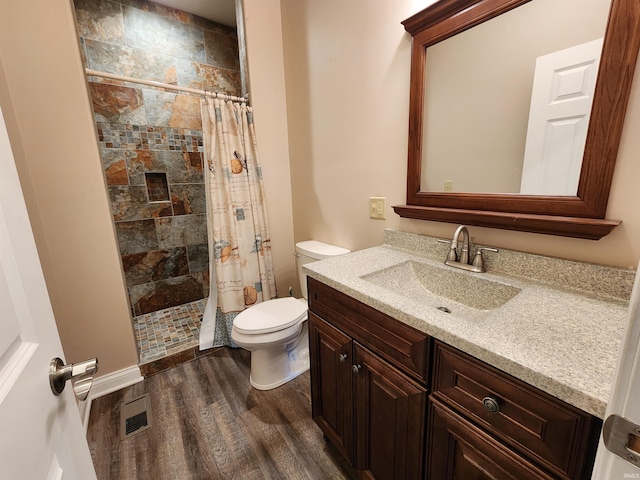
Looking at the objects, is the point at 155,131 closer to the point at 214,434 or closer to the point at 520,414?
the point at 214,434

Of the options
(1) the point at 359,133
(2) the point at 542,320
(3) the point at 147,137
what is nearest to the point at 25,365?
(2) the point at 542,320

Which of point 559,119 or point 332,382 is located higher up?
point 559,119

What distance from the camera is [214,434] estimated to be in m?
1.47

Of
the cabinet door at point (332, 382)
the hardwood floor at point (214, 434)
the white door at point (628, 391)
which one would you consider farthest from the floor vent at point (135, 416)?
the white door at point (628, 391)

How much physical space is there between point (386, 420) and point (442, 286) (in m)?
0.55

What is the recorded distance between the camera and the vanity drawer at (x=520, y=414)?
537 mm

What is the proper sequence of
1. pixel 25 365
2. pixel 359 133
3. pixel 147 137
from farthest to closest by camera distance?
pixel 147 137 < pixel 359 133 < pixel 25 365

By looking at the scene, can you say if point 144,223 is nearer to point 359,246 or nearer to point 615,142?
point 359,246

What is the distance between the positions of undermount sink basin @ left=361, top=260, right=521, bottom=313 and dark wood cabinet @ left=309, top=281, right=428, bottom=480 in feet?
0.92

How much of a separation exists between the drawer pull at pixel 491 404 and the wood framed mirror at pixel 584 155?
0.61 meters

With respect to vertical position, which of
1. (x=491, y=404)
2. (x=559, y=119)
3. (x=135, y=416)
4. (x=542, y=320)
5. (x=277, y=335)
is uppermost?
(x=559, y=119)

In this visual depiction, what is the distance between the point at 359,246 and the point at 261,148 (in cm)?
108

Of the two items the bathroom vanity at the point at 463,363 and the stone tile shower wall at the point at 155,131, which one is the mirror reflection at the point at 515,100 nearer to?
the bathroom vanity at the point at 463,363

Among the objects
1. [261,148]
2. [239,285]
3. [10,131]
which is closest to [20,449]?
[10,131]
